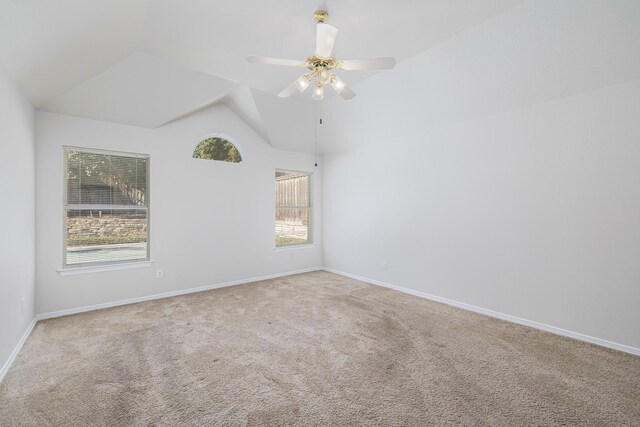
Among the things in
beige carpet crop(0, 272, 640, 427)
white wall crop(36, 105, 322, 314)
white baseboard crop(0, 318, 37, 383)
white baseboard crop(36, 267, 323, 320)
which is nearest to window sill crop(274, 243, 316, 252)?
white wall crop(36, 105, 322, 314)

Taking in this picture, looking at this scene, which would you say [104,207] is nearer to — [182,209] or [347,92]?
[182,209]

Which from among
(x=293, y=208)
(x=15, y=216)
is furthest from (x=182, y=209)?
(x=293, y=208)

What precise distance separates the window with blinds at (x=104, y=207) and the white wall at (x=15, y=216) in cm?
40

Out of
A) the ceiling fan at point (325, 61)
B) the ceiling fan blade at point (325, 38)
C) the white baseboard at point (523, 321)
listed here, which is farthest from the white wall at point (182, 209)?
the ceiling fan blade at point (325, 38)

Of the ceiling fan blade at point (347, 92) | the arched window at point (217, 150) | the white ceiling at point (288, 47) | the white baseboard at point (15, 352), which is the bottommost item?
the white baseboard at point (15, 352)

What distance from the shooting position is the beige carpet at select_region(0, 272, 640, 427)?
1.80 m

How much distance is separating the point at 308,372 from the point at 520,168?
122 inches

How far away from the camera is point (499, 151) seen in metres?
3.43

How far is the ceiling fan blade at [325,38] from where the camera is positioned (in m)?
2.00

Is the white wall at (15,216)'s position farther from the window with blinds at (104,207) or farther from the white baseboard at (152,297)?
the window with blinds at (104,207)

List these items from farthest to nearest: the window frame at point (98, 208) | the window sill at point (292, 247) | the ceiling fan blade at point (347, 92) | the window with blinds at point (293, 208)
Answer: the window with blinds at point (293, 208), the window sill at point (292, 247), the window frame at point (98, 208), the ceiling fan blade at point (347, 92)

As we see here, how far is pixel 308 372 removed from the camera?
7.40 ft

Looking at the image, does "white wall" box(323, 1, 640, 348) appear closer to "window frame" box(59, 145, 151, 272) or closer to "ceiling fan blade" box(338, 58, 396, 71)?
"ceiling fan blade" box(338, 58, 396, 71)

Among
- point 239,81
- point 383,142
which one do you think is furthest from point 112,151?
point 383,142
